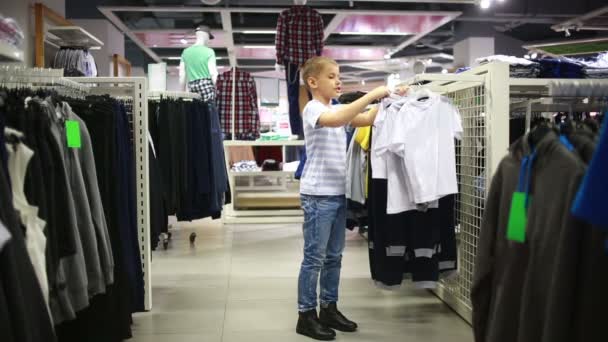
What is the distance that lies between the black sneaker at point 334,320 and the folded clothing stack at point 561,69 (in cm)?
174

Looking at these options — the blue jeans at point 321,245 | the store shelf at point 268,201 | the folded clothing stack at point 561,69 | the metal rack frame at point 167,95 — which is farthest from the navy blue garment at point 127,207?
the store shelf at point 268,201

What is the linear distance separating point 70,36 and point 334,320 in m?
4.50

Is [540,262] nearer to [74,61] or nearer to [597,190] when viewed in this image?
[597,190]

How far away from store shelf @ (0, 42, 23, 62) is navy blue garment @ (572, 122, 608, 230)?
1.89 metres

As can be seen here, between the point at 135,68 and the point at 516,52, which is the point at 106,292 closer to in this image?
the point at 516,52

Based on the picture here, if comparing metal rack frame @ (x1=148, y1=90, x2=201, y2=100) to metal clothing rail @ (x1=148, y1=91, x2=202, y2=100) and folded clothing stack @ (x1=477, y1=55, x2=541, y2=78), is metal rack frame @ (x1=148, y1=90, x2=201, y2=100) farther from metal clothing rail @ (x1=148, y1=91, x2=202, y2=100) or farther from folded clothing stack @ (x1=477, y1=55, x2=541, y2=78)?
folded clothing stack @ (x1=477, y1=55, x2=541, y2=78)

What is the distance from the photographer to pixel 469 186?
3217mm

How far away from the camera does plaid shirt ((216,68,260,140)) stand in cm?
648

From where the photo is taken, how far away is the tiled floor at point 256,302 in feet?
10.0

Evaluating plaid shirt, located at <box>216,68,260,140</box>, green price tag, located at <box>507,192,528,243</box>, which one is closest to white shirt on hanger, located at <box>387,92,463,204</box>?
green price tag, located at <box>507,192,528,243</box>

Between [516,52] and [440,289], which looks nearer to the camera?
[440,289]

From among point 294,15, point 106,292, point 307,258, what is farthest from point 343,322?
point 294,15

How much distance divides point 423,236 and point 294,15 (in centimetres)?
379

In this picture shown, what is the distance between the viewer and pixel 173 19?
9.49m
